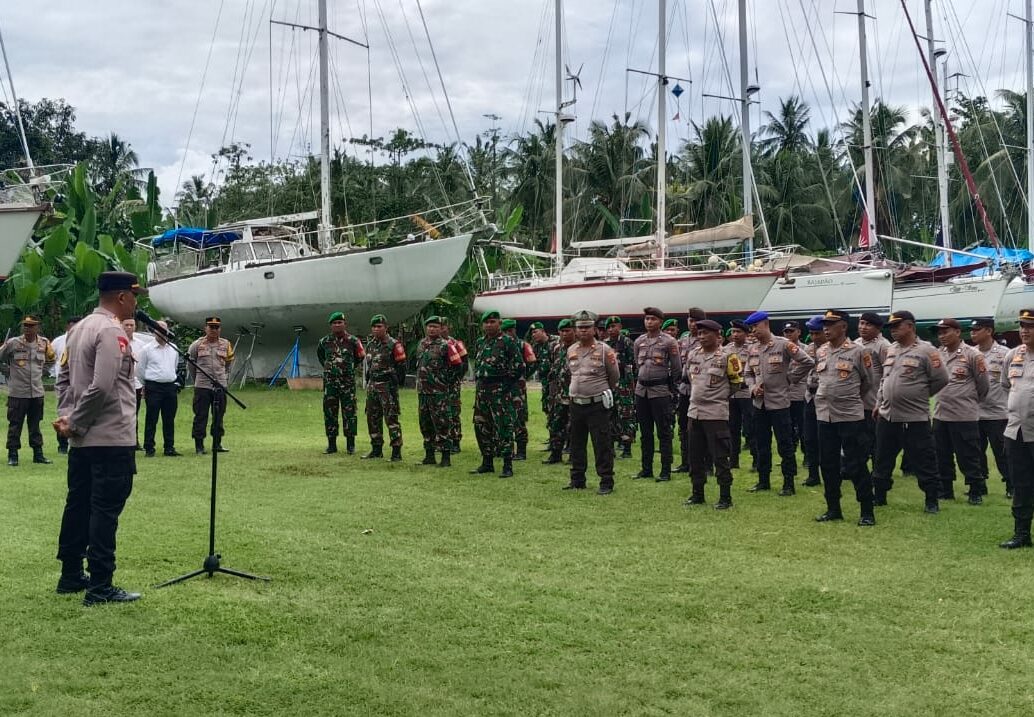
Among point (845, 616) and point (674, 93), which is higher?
point (674, 93)

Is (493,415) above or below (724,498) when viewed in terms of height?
above

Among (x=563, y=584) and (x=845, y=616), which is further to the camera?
(x=563, y=584)

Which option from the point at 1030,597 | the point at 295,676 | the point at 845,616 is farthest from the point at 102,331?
the point at 1030,597

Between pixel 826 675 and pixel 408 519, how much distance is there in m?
4.55

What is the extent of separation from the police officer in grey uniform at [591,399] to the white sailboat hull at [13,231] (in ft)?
50.3

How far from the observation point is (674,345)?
437 inches

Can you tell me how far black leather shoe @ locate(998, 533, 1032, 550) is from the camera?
718 cm

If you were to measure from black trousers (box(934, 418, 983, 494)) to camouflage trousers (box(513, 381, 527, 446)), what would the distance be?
4687mm

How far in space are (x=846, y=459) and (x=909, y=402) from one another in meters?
0.96

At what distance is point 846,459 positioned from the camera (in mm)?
8266

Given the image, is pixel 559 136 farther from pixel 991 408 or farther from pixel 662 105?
pixel 991 408

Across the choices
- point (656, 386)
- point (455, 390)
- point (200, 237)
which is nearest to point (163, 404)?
point (455, 390)

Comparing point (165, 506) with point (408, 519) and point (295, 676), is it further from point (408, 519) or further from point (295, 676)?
point (295, 676)

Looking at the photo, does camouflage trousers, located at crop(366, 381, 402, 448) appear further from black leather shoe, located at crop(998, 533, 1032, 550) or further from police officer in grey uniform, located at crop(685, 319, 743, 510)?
black leather shoe, located at crop(998, 533, 1032, 550)
